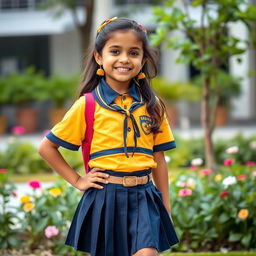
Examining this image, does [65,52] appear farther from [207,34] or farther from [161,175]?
[161,175]

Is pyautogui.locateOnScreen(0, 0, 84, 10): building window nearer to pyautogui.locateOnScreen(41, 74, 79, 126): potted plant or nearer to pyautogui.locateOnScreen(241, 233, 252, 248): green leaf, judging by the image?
pyautogui.locateOnScreen(41, 74, 79, 126): potted plant

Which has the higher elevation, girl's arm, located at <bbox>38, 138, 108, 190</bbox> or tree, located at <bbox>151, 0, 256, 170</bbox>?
tree, located at <bbox>151, 0, 256, 170</bbox>

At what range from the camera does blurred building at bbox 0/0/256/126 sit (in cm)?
1627

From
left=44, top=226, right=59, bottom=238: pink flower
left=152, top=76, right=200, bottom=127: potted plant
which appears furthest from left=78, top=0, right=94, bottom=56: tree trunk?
left=44, top=226, right=59, bottom=238: pink flower

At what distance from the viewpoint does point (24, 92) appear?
1480 cm

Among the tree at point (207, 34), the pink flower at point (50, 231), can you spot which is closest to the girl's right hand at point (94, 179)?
the pink flower at point (50, 231)

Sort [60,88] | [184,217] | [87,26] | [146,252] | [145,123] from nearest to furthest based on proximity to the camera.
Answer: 1. [146,252]
2. [145,123]
3. [184,217]
4. [87,26]
5. [60,88]

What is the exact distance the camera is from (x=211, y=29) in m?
5.46

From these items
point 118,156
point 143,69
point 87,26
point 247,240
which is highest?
point 87,26

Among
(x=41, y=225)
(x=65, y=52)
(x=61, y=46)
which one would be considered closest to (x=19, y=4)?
(x=61, y=46)

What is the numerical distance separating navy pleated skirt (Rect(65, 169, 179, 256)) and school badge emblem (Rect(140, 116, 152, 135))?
8.0 inches

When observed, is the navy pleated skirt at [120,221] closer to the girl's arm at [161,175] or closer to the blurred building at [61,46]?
the girl's arm at [161,175]

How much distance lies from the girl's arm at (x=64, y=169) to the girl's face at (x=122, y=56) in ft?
1.54

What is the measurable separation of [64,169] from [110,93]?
0.46m
